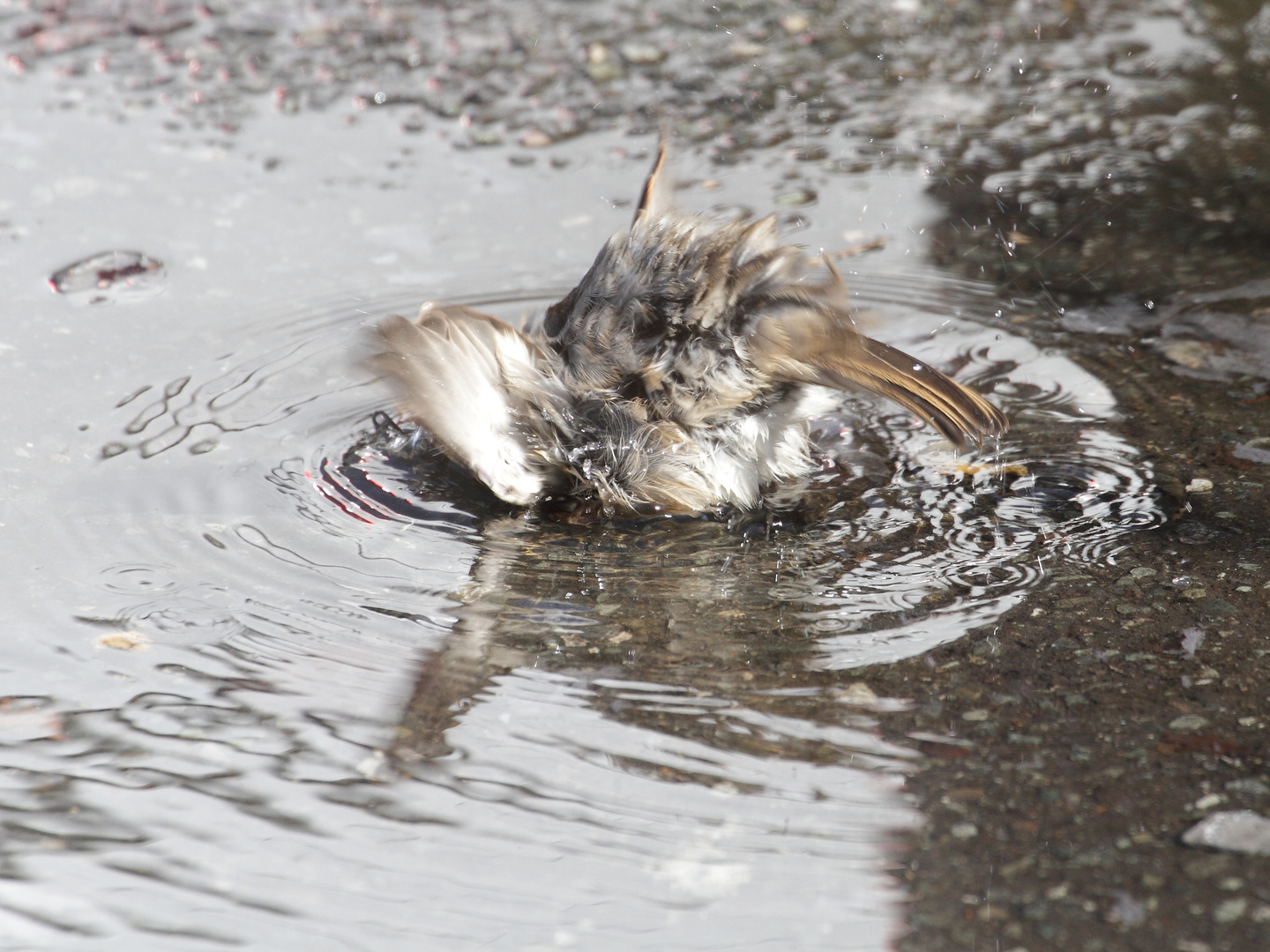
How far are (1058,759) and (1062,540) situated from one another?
863 mm

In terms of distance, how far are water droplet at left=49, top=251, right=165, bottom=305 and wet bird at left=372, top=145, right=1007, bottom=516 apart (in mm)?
1607

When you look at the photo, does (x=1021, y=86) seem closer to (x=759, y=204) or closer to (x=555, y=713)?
(x=759, y=204)

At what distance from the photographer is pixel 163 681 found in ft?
8.51

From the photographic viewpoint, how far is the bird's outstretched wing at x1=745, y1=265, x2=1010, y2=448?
295 centimetres

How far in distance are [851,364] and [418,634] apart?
1.20 meters

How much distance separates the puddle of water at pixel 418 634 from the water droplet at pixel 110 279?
0.26ft

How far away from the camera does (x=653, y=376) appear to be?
3.20 m


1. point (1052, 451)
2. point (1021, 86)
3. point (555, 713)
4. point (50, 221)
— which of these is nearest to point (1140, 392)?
point (1052, 451)

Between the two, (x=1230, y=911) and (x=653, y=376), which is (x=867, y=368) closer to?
(x=653, y=376)

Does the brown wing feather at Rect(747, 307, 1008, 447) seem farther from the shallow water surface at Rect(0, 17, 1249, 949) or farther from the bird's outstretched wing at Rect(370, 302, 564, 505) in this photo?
the bird's outstretched wing at Rect(370, 302, 564, 505)

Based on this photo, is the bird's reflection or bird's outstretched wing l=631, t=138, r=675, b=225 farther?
bird's outstretched wing l=631, t=138, r=675, b=225

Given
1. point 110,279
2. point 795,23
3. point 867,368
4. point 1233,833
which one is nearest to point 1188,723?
point 1233,833

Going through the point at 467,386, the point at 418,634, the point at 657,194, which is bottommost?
the point at 418,634

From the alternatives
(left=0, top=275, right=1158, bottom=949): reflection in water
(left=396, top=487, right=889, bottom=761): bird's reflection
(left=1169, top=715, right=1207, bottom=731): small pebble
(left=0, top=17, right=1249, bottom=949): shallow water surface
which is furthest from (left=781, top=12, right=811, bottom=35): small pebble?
(left=1169, top=715, right=1207, bottom=731): small pebble
